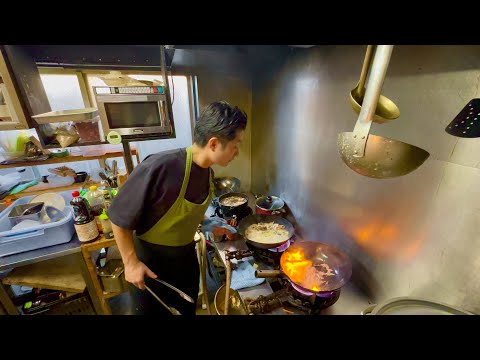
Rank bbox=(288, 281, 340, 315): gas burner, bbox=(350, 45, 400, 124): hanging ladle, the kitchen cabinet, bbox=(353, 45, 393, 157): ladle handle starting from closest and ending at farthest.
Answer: bbox=(353, 45, 393, 157): ladle handle, bbox=(350, 45, 400, 124): hanging ladle, bbox=(288, 281, 340, 315): gas burner, the kitchen cabinet

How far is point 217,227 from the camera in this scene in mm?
2178

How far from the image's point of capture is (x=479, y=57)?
0.77 m

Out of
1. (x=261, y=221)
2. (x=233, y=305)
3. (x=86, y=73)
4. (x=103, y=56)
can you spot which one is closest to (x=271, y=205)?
(x=261, y=221)

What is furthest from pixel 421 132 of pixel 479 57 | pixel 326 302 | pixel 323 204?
pixel 326 302

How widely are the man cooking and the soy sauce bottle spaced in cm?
47

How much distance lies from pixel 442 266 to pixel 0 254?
2.69 m

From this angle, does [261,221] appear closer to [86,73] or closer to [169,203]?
[169,203]

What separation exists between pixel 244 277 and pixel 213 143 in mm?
1164

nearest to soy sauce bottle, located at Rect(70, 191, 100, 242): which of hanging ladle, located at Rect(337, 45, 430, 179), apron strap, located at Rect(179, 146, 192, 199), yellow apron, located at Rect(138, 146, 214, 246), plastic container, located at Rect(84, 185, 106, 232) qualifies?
plastic container, located at Rect(84, 185, 106, 232)

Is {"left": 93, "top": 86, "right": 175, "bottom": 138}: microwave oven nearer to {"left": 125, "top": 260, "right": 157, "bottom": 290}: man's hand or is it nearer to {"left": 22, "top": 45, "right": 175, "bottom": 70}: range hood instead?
{"left": 22, "top": 45, "right": 175, "bottom": 70}: range hood

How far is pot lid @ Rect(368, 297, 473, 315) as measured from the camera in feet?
2.39

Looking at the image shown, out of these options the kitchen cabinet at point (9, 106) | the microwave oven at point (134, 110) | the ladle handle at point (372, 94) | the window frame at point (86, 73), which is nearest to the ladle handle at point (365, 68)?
the ladle handle at point (372, 94)

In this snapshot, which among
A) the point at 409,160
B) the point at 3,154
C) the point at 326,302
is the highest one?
the point at 409,160

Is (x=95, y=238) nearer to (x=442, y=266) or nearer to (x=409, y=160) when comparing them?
(x=409, y=160)
